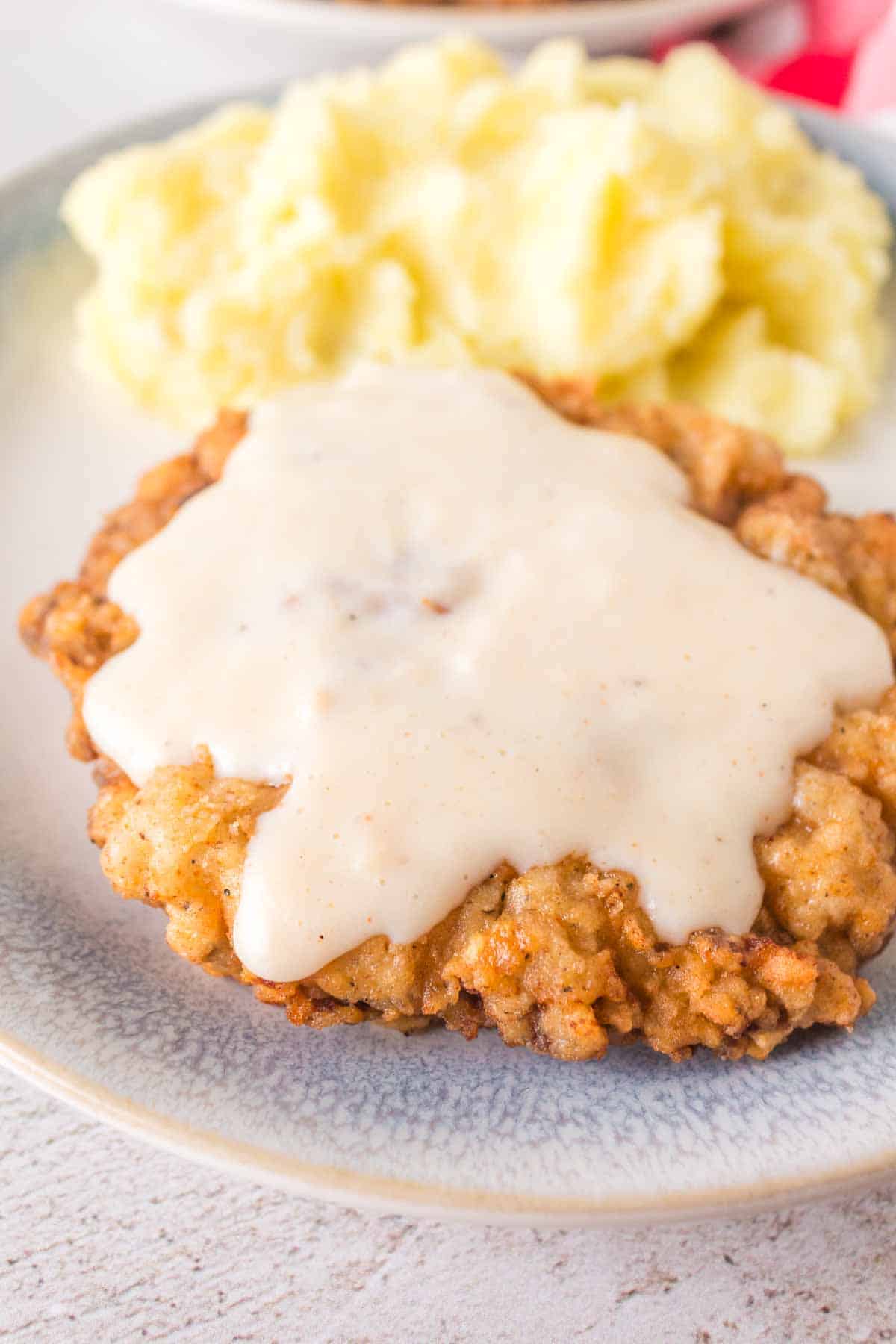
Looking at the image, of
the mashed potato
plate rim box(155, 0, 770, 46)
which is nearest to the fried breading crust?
the mashed potato

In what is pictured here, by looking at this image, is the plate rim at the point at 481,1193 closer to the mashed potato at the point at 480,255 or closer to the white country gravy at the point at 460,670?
the white country gravy at the point at 460,670

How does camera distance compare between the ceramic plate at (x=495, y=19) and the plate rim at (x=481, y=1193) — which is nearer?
the plate rim at (x=481, y=1193)

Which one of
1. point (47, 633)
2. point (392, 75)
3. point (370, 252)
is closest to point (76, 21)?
point (392, 75)

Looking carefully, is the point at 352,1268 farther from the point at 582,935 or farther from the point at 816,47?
the point at 816,47

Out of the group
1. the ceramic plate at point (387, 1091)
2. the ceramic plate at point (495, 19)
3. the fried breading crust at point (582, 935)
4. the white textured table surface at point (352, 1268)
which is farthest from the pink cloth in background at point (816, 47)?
the white textured table surface at point (352, 1268)

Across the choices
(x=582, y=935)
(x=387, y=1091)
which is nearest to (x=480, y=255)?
(x=582, y=935)

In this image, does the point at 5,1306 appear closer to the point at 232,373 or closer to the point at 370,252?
the point at 232,373

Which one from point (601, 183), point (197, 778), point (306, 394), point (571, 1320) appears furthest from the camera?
point (601, 183)
